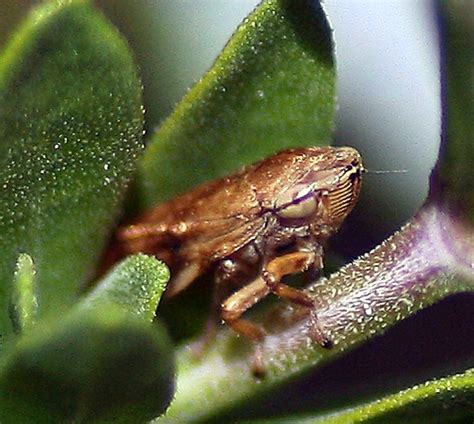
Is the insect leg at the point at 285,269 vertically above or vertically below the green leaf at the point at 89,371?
below

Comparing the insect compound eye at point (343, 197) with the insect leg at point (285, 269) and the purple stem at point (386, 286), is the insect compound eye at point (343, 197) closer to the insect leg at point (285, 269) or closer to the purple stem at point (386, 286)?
the insect leg at point (285, 269)

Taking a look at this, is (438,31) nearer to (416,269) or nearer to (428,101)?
(416,269)

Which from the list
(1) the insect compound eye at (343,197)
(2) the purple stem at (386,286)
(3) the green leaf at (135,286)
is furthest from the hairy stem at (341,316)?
(1) the insect compound eye at (343,197)

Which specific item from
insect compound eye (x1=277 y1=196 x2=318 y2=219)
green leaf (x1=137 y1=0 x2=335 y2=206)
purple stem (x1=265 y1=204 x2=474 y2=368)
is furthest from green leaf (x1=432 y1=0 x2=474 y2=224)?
insect compound eye (x1=277 y1=196 x2=318 y2=219)

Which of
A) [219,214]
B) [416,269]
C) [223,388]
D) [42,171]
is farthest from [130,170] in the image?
[219,214]

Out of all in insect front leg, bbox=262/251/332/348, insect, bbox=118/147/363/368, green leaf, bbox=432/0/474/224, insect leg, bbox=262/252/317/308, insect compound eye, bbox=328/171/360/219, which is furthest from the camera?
insect compound eye, bbox=328/171/360/219

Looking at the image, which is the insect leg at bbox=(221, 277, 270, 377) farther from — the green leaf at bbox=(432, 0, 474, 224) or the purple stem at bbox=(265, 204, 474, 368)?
the green leaf at bbox=(432, 0, 474, 224)
